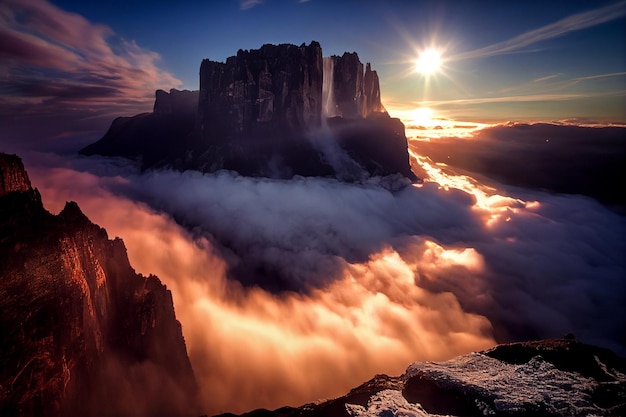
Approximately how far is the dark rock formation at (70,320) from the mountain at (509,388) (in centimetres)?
1814

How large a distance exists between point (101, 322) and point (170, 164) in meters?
177

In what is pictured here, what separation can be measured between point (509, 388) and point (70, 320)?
31.7 meters

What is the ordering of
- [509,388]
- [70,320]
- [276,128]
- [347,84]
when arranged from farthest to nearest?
[347,84] < [276,128] < [70,320] < [509,388]

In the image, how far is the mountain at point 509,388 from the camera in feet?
53.0

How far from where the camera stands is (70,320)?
73.0 feet

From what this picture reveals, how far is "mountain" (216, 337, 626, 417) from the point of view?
53.0 ft

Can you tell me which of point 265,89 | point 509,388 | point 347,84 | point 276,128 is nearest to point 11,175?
point 509,388

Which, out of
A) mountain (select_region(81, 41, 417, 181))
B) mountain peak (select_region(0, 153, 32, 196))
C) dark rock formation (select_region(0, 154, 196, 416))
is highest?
mountain (select_region(81, 41, 417, 181))

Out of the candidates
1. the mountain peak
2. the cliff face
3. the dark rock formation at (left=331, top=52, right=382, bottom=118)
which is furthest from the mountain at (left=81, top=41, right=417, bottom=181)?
the mountain peak

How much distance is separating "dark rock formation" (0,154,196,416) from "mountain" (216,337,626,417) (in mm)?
18138

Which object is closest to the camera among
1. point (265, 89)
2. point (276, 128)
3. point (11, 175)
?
point (11, 175)

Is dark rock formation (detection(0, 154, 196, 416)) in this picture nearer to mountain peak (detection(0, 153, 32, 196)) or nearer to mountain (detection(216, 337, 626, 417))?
mountain peak (detection(0, 153, 32, 196))

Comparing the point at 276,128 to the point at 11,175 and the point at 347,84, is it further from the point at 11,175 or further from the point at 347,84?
the point at 11,175

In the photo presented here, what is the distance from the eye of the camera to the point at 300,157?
17012cm
